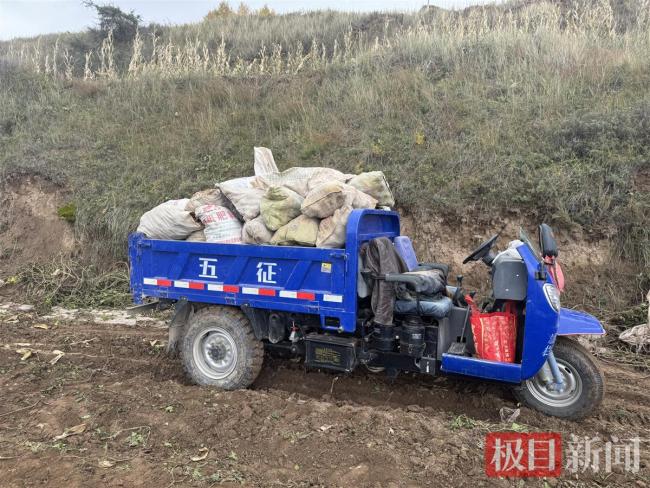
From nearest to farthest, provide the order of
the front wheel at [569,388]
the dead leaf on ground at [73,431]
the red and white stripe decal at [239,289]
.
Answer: the dead leaf on ground at [73,431]
the front wheel at [569,388]
the red and white stripe decal at [239,289]

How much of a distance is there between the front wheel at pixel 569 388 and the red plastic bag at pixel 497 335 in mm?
321

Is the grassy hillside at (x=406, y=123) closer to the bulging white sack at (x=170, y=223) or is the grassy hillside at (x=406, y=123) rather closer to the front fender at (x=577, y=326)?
the front fender at (x=577, y=326)

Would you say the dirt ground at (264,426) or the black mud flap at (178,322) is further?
the black mud flap at (178,322)

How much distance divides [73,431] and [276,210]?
245cm

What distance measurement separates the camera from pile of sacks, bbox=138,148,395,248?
4.61m

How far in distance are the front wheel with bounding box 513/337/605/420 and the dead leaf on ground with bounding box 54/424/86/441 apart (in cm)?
351

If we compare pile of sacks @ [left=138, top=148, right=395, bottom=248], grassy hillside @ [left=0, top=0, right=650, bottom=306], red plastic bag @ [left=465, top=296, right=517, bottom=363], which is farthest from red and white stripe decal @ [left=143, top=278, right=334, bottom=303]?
grassy hillside @ [left=0, top=0, right=650, bottom=306]

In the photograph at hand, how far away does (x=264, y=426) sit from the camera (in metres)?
4.00

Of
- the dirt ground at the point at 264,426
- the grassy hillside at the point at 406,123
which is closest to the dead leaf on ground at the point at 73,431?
the dirt ground at the point at 264,426

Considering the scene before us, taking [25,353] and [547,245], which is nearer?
[547,245]

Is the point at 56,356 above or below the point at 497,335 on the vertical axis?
below

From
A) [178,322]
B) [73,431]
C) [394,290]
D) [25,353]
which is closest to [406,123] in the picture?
[394,290]

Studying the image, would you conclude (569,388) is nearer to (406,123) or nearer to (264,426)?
(264,426)

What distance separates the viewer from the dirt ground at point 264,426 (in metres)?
3.27
